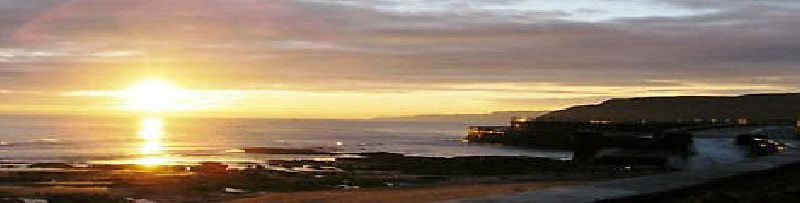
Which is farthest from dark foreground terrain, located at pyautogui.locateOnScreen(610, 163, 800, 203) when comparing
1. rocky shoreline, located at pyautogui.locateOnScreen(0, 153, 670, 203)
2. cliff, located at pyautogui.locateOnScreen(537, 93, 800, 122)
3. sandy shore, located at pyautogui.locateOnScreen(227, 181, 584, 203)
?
cliff, located at pyautogui.locateOnScreen(537, 93, 800, 122)

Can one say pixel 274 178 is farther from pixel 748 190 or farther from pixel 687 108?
pixel 687 108

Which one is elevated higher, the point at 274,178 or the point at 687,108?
the point at 687,108

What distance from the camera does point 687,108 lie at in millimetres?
185125

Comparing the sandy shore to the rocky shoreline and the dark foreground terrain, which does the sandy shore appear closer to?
the rocky shoreline

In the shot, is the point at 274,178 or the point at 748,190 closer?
the point at 748,190

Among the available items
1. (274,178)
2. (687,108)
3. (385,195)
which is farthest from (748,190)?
(687,108)

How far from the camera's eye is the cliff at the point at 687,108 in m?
170

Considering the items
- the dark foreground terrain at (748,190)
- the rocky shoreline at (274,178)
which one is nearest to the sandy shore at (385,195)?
the rocky shoreline at (274,178)

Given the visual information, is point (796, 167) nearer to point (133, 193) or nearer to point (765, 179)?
point (765, 179)

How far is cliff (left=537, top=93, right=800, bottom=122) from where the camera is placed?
559 ft

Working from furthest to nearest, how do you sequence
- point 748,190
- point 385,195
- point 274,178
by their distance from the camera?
point 274,178 < point 385,195 < point 748,190

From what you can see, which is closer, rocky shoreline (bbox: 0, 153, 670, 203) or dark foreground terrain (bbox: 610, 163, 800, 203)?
dark foreground terrain (bbox: 610, 163, 800, 203)

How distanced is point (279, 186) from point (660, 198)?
16.2 m

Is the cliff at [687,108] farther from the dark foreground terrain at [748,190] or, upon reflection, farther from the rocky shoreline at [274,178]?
the dark foreground terrain at [748,190]
